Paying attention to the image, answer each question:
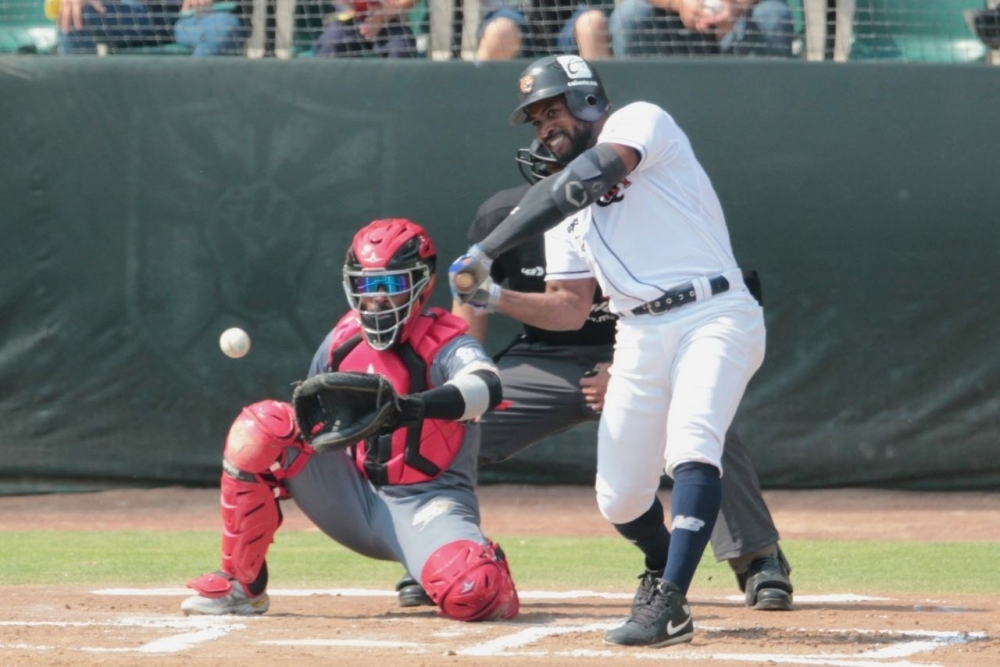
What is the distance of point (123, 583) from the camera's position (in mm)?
5414

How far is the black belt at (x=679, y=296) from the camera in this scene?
398 cm

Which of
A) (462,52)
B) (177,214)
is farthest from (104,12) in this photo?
(462,52)

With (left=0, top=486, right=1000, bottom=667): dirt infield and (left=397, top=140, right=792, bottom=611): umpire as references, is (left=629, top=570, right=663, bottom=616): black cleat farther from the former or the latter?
(left=397, top=140, right=792, bottom=611): umpire

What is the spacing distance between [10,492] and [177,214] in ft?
5.96

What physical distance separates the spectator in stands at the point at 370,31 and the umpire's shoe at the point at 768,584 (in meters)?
4.67

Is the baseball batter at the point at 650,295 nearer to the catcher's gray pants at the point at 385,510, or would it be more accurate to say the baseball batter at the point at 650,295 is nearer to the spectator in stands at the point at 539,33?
the catcher's gray pants at the point at 385,510

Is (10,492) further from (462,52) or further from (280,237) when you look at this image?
(462,52)

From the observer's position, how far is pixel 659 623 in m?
3.77

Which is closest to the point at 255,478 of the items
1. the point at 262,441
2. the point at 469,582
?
the point at 262,441

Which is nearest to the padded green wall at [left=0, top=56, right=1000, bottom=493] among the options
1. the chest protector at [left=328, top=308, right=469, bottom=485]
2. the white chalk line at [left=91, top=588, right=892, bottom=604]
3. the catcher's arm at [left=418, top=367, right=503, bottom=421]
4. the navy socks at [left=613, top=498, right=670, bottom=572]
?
the white chalk line at [left=91, top=588, right=892, bottom=604]

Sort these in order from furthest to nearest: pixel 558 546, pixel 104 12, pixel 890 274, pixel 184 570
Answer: pixel 104 12 < pixel 890 274 < pixel 558 546 < pixel 184 570

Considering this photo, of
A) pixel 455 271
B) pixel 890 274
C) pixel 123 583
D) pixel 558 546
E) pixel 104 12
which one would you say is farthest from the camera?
pixel 104 12

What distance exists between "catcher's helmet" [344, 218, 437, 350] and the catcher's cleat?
0.82 metres

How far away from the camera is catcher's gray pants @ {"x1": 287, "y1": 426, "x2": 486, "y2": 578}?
4414mm
